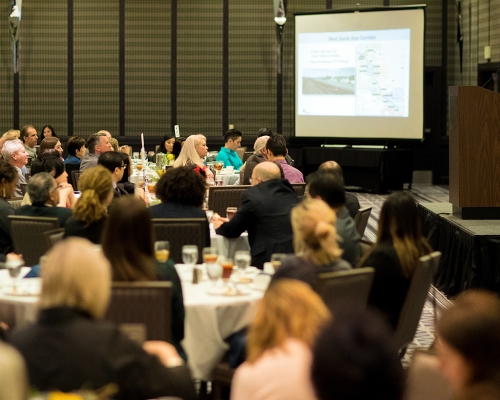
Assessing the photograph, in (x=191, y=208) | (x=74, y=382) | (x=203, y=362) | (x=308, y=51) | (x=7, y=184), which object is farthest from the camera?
(x=308, y=51)

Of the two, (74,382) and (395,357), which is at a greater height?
(395,357)

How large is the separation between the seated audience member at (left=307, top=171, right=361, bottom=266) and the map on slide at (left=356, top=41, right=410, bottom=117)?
A: 9.62m

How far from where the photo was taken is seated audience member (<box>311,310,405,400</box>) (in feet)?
5.79

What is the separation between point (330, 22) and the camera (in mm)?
15117

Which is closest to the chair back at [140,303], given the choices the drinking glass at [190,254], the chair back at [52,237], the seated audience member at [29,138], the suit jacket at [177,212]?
the drinking glass at [190,254]

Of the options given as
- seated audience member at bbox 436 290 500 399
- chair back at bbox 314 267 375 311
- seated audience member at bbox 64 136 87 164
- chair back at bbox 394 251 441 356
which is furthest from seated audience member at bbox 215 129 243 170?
seated audience member at bbox 436 290 500 399

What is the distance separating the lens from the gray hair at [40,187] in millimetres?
5629

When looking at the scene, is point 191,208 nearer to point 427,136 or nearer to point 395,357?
point 395,357

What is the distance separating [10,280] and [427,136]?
12.6m

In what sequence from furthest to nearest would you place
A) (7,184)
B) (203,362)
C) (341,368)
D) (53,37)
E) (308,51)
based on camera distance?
(53,37), (308,51), (7,184), (203,362), (341,368)

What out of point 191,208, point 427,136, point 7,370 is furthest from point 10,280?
point 427,136

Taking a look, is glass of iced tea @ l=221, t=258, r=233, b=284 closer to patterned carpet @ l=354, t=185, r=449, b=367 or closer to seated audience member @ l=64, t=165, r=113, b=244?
seated audience member @ l=64, t=165, r=113, b=244

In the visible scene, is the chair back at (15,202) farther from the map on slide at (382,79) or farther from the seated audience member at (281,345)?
A: the map on slide at (382,79)

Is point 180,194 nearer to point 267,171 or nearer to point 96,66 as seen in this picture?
point 267,171
